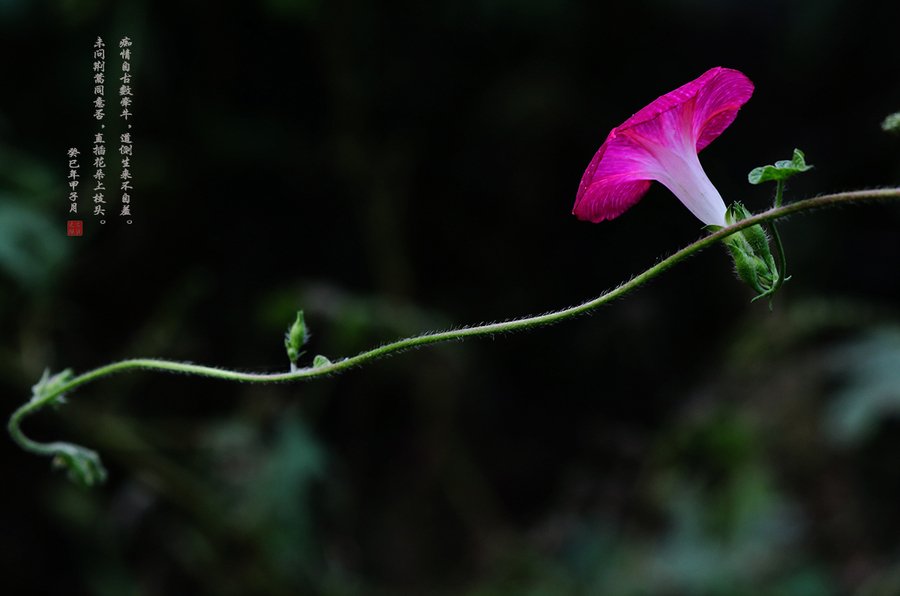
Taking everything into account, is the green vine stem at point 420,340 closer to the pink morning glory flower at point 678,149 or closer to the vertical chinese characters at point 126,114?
the pink morning glory flower at point 678,149

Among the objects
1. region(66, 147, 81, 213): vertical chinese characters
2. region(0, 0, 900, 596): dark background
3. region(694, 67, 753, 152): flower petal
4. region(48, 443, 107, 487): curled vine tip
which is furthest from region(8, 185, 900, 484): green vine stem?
region(66, 147, 81, 213): vertical chinese characters

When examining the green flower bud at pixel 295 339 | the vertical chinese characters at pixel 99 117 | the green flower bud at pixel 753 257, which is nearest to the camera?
the green flower bud at pixel 753 257

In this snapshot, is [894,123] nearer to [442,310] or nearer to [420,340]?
[420,340]

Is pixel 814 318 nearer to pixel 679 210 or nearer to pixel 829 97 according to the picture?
pixel 679 210

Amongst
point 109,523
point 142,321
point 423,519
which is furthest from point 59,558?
point 423,519

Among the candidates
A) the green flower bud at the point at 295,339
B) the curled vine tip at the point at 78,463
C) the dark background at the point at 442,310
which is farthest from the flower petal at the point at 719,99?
the dark background at the point at 442,310

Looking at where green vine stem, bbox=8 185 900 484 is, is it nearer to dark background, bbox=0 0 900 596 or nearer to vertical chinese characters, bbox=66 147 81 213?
dark background, bbox=0 0 900 596

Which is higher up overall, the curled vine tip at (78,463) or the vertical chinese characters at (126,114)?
the vertical chinese characters at (126,114)
